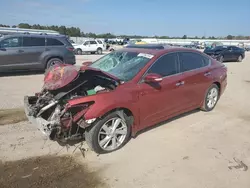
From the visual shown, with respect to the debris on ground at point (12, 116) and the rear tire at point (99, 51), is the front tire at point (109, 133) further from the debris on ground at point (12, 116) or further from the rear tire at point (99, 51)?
the rear tire at point (99, 51)

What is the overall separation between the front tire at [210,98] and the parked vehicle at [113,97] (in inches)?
32.9

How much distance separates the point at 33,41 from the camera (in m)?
11.0

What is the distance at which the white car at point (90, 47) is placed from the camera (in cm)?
2898

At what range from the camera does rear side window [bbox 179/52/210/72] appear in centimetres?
513

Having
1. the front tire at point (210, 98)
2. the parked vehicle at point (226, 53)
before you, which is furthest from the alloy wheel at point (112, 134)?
the parked vehicle at point (226, 53)

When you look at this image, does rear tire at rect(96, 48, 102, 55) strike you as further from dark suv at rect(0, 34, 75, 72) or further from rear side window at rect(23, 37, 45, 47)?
rear side window at rect(23, 37, 45, 47)

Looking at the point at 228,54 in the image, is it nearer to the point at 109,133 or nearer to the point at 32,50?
the point at 32,50

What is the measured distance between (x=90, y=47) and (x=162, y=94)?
26192 mm

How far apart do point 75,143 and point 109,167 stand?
3.16 ft

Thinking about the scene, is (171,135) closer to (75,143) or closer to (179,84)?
(179,84)

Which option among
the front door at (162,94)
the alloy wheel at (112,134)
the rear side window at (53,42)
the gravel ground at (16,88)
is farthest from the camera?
the rear side window at (53,42)

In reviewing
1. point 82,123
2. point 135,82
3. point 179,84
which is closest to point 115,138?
point 82,123

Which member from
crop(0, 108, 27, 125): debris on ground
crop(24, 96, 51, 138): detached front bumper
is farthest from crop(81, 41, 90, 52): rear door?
crop(24, 96, 51, 138): detached front bumper

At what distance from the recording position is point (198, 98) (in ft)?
18.4
